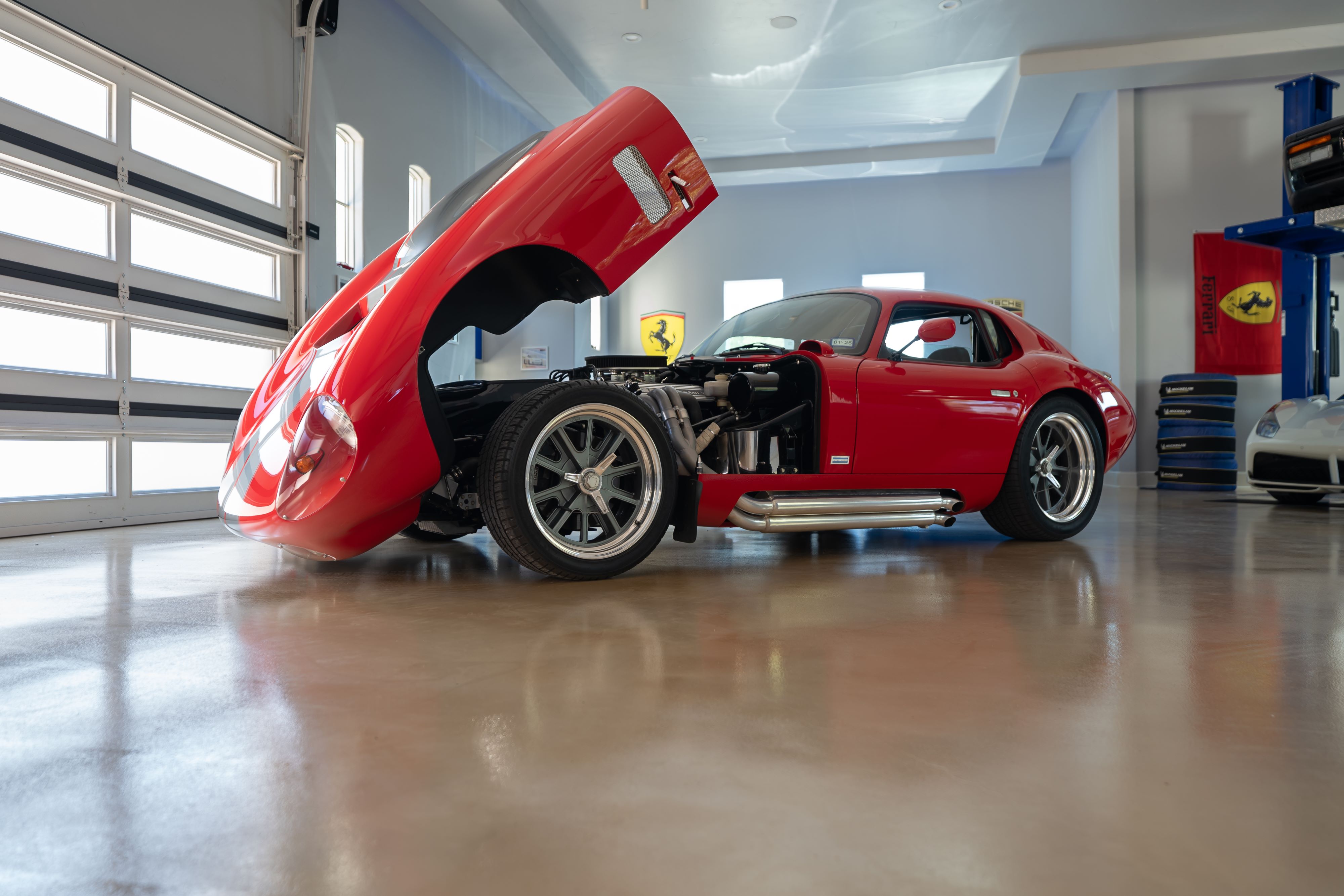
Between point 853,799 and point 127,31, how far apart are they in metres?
6.57

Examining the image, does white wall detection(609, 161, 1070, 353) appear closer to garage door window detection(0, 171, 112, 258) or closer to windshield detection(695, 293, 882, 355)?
garage door window detection(0, 171, 112, 258)

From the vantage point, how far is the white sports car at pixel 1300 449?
20.9 ft

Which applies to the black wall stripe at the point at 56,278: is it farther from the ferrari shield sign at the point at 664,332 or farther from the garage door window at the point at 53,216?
the ferrari shield sign at the point at 664,332

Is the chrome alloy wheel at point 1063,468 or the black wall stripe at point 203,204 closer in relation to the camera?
the chrome alloy wheel at point 1063,468

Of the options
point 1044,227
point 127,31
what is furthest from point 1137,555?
point 1044,227

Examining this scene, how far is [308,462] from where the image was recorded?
2.59 metres

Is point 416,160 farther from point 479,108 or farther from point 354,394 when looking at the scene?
point 354,394

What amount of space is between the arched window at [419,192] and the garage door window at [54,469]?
16.0ft

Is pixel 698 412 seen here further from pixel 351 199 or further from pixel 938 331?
pixel 351 199

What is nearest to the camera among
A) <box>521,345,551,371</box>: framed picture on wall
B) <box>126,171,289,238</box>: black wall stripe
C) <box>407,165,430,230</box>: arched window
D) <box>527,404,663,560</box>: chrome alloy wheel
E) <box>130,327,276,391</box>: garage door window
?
<box>527,404,663,560</box>: chrome alloy wheel

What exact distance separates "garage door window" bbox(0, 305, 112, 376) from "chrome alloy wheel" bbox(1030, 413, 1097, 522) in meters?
5.59

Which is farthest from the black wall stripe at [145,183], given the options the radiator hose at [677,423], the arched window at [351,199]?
the radiator hose at [677,423]

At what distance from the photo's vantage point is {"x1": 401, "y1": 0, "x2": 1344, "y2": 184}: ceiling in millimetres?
9336


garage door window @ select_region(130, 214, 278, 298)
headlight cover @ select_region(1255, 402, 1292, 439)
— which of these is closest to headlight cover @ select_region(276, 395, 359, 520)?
garage door window @ select_region(130, 214, 278, 298)
